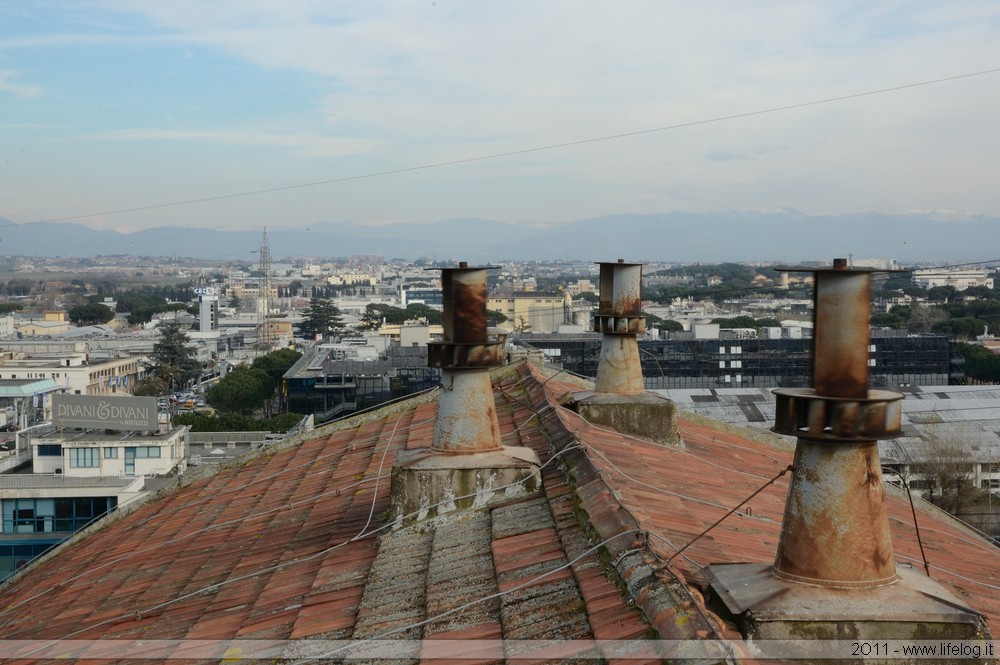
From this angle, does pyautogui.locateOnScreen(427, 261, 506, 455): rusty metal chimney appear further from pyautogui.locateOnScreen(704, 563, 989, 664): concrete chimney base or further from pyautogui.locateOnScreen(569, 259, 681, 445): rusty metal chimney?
pyautogui.locateOnScreen(704, 563, 989, 664): concrete chimney base

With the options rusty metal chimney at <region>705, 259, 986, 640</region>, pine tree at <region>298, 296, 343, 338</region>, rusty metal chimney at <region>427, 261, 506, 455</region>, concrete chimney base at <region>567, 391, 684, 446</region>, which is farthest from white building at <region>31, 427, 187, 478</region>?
pine tree at <region>298, 296, 343, 338</region>

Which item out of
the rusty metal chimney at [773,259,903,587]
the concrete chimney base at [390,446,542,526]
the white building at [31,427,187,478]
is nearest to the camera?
the rusty metal chimney at [773,259,903,587]

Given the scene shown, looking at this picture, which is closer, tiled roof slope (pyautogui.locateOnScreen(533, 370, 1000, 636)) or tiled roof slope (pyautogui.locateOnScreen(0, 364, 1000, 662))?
tiled roof slope (pyautogui.locateOnScreen(0, 364, 1000, 662))

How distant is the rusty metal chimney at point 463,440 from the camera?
18.1 feet

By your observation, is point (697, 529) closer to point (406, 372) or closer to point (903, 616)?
point (903, 616)

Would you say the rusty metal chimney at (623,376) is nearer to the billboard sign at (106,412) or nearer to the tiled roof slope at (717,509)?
the tiled roof slope at (717,509)

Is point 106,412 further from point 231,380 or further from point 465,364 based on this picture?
point 231,380

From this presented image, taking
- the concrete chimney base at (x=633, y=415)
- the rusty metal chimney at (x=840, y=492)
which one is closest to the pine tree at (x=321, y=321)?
the concrete chimney base at (x=633, y=415)

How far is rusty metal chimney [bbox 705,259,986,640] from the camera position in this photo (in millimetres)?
3611

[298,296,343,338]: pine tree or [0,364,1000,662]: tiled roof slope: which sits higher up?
[0,364,1000,662]: tiled roof slope

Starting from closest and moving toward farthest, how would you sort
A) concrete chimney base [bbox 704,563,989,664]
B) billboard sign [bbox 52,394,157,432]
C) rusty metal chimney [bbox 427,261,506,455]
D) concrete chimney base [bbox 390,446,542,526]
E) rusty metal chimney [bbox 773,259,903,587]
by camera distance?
concrete chimney base [bbox 704,563,989,664] < rusty metal chimney [bbox 773,259,903,587] < concrete chimney base [bbox 390,446,542,526] < rusty metal chimney [bbox 427,261,506,455] < billboard sign [bbox 52,394,157,432]

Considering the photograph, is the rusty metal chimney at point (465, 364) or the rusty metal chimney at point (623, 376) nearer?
the rusty metal chimney at point (465, 364)

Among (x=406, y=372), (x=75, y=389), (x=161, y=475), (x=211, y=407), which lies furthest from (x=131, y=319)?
(x=161, y=475)

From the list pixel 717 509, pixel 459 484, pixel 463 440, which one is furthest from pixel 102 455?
pixel 717 509
